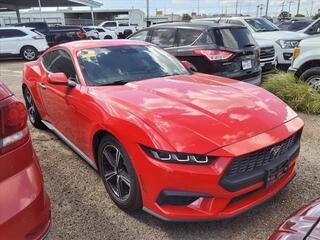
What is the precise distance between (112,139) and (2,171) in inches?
51.6

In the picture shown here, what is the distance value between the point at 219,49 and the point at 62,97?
370cm

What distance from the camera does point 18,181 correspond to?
73.5 inches

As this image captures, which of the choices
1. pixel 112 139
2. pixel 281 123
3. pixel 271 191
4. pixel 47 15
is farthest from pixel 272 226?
pixel 47 15

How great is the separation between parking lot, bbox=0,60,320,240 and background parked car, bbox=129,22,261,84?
108 inches

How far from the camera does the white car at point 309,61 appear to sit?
661cm

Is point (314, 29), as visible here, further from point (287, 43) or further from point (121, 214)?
point (121, 214)

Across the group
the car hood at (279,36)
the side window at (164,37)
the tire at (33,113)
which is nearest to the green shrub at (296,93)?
the side window at (164,37)

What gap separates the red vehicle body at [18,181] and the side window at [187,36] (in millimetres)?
5607

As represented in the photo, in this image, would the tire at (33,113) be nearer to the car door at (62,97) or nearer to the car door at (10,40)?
the car door at (62,97)

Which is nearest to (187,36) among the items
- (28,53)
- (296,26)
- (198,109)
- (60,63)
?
(60,63)

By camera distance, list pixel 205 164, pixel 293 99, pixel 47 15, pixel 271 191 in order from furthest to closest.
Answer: pixel 47 15
pixel 293 99
pixel 271 191
pixel 205 164

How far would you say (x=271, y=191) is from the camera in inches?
115

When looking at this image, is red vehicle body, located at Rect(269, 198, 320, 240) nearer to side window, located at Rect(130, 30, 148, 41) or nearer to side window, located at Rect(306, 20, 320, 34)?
side window, located at Rect(130, 30, 148, 41)

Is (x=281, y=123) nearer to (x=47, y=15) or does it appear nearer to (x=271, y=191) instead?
(x=271, y=191)
